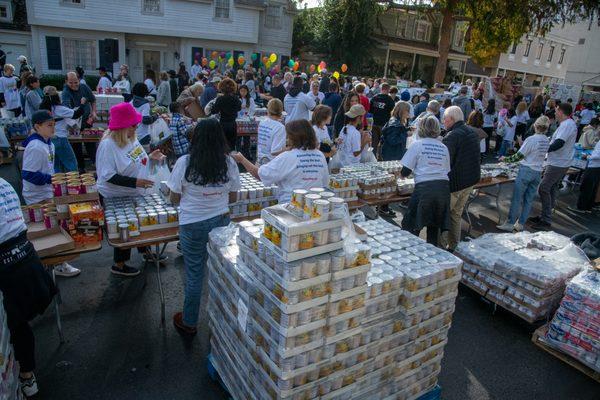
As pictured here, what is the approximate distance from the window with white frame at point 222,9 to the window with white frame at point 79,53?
7.16 metres

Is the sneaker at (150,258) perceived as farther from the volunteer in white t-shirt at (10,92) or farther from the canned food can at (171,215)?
the volunteer in white t-shirt at (10,92)

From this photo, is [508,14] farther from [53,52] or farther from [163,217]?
[53,52]

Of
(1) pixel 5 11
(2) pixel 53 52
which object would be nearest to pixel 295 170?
(2) pixel 53 52

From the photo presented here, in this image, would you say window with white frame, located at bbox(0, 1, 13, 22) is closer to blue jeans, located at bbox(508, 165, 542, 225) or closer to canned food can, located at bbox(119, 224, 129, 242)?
canned food can, located at bbox(119, 224, 129, 242)

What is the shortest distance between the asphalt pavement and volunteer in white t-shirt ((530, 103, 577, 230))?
385 cm

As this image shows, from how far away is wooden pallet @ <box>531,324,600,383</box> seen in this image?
4000mm

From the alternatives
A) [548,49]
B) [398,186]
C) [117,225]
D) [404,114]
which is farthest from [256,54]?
[548,49]

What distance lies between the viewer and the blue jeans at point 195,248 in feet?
11.9

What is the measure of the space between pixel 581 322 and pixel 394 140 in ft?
16.0

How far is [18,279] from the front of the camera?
9.68ft

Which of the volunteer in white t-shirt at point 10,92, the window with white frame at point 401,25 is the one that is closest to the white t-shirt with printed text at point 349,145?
the volunteer in white t-shirt at point 10,92

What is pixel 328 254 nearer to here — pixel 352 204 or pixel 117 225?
pixel 117 225

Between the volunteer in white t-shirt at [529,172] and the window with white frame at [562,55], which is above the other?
the window with white frame at [562,55]

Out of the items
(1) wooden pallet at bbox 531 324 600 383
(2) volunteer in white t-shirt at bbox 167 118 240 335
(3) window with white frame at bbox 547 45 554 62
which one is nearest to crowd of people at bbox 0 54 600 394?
(2) volunteer in white t-shirt at bbox 167 118 240 335
